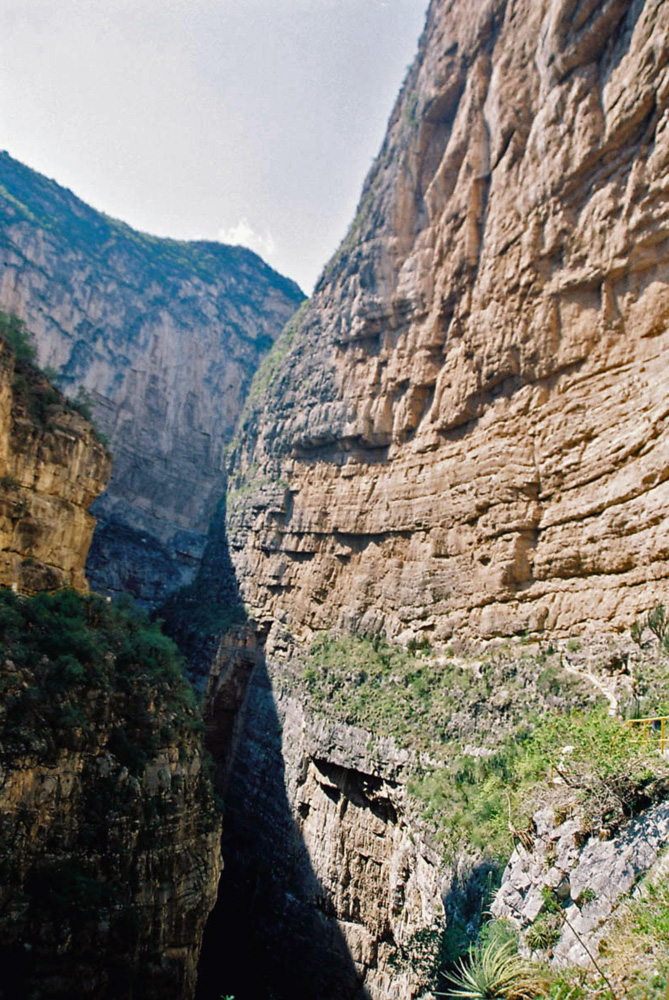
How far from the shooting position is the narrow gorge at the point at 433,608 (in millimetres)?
8742

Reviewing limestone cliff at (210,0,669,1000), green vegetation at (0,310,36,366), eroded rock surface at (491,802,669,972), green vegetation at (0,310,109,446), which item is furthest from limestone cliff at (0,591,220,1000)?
limestone cliff at (210,0,669,1000)

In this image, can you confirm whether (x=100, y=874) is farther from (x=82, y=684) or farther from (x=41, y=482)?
(x=41, y=482)

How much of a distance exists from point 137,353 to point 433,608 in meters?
28.5

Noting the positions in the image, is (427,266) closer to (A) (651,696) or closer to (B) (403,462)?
(B) (403,462)

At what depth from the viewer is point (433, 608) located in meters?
17.8

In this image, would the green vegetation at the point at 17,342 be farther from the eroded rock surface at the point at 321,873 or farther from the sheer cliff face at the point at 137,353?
the sheer cliff face at the point at 137,353

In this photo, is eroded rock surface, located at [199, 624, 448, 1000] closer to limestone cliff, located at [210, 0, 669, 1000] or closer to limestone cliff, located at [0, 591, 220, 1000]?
limestone cliff, located at [210, 0, 669, 1000]

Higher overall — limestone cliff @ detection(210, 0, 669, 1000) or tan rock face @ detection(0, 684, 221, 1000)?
limestone cliff @ detection(210, 0, 669, 1000)

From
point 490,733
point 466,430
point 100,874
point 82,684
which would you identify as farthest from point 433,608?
point 100,874

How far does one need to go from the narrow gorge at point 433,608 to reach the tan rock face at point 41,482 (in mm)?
73

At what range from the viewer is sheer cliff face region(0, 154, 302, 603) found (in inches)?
1332

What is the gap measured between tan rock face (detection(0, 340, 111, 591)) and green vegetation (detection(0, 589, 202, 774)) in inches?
37.9

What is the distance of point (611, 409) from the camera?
13820mm

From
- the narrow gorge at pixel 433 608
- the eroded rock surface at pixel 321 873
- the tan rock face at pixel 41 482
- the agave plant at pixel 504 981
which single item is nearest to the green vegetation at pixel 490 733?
the narrow gorge at pixel 433 608
